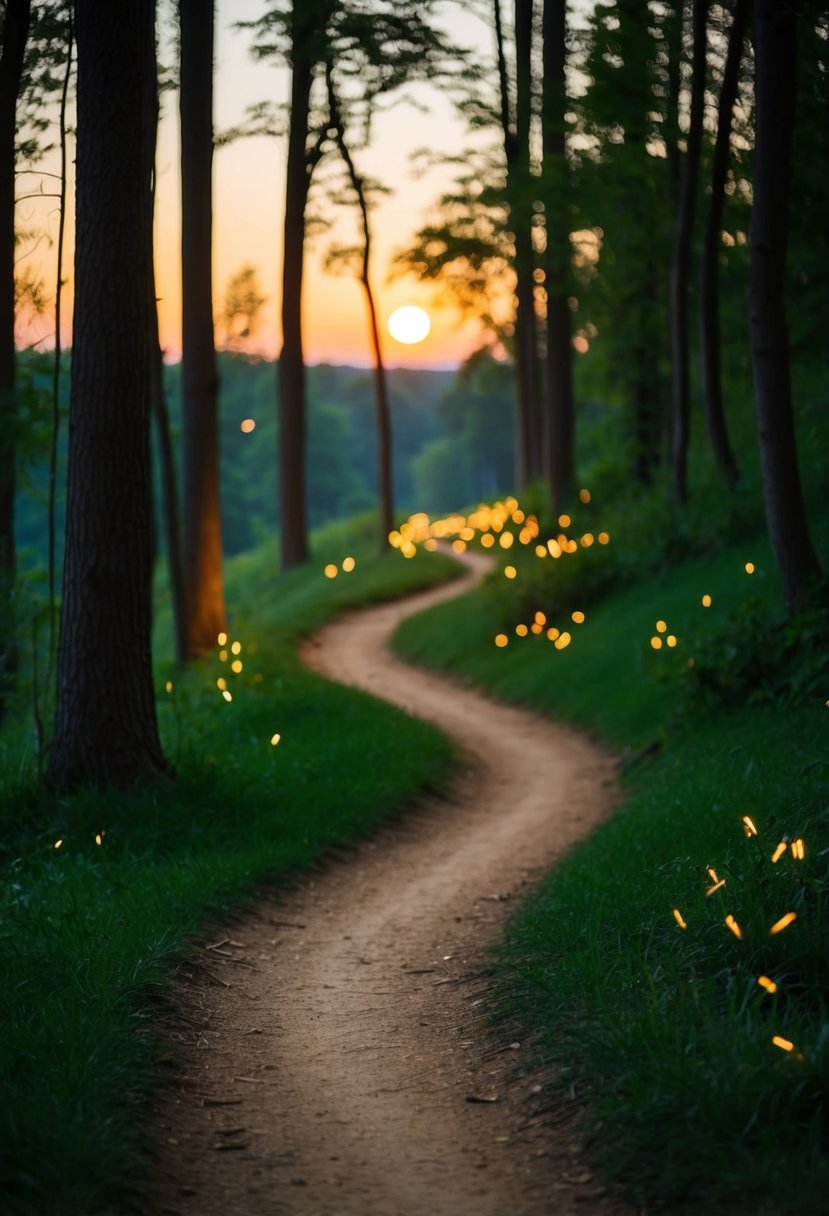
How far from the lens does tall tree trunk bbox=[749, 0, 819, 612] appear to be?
10.3m

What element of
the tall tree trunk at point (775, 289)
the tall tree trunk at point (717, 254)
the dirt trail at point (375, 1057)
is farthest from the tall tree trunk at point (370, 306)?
the dirt trail at point (375, 1057)

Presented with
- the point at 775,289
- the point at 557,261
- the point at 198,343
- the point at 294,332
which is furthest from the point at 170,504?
the point at 294,332

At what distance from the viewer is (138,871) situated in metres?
7.87

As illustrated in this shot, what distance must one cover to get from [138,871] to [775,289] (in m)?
7.31

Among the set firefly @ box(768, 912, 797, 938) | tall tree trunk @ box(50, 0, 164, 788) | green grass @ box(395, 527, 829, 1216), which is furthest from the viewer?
tall tree trunk @ box(50, 0, 164, 788)

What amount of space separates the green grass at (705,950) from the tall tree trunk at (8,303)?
610 cm

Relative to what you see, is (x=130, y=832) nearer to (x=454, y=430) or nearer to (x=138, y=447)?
(x=138, y=447)

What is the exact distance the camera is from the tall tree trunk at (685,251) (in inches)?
597

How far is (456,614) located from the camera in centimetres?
2150

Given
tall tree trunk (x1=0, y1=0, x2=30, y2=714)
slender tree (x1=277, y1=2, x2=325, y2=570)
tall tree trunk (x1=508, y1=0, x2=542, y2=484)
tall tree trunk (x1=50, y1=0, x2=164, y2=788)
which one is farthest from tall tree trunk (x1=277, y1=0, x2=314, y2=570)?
tall tree trunk (x1=50, y1=0, x2=164, y2=788)

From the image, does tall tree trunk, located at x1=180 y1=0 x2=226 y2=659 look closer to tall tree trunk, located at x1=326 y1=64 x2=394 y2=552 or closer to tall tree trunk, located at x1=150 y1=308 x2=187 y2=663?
tall tree trunk, located at x1=150 y1=308 x2=187 y2=663

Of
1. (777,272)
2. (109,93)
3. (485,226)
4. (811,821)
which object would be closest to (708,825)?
(811,821)

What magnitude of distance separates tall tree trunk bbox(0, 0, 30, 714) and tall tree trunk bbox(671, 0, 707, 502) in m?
8.51

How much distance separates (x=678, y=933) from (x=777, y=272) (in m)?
7.11
